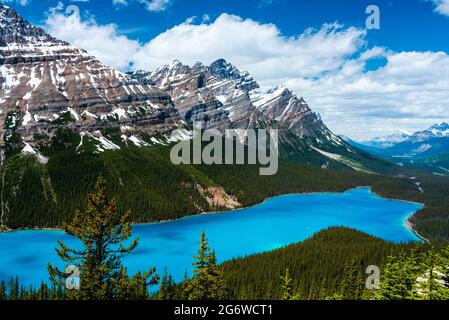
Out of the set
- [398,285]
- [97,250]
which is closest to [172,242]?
[97,250]

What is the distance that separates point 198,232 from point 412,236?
307ft

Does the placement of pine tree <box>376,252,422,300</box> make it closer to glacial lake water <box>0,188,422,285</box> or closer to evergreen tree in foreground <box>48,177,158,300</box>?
evergreen tree in foreground <box>48,177,158,300</box>

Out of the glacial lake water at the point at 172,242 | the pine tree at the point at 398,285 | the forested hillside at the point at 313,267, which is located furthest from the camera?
the glacial lake water at the point at 172,242

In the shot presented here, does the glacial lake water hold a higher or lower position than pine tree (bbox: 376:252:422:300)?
higher

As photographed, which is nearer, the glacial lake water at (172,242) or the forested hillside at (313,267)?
the forested hillside at (313,267)

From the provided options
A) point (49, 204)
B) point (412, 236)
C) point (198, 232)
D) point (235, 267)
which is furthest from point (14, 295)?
point (412, 236)

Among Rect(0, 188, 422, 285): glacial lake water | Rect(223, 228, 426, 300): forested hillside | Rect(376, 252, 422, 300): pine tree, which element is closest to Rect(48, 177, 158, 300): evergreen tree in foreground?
Rect(376, 252, 422, 300): pine tree

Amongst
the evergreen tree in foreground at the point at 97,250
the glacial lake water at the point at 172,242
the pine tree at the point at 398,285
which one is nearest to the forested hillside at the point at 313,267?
the glacial lake water at the point at 172,242

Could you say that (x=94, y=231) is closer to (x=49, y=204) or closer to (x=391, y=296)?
(x=391, y=296)

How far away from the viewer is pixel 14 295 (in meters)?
82.3

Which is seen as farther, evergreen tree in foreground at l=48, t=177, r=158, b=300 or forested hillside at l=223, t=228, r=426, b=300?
forested hillside at l=223, t=228, r=426, b=300

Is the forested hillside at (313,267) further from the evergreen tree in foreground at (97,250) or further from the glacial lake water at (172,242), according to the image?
the evergreen tree in foreground at (97,250)

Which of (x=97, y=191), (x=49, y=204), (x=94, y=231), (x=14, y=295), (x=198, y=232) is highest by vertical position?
(x=49, y=204)
